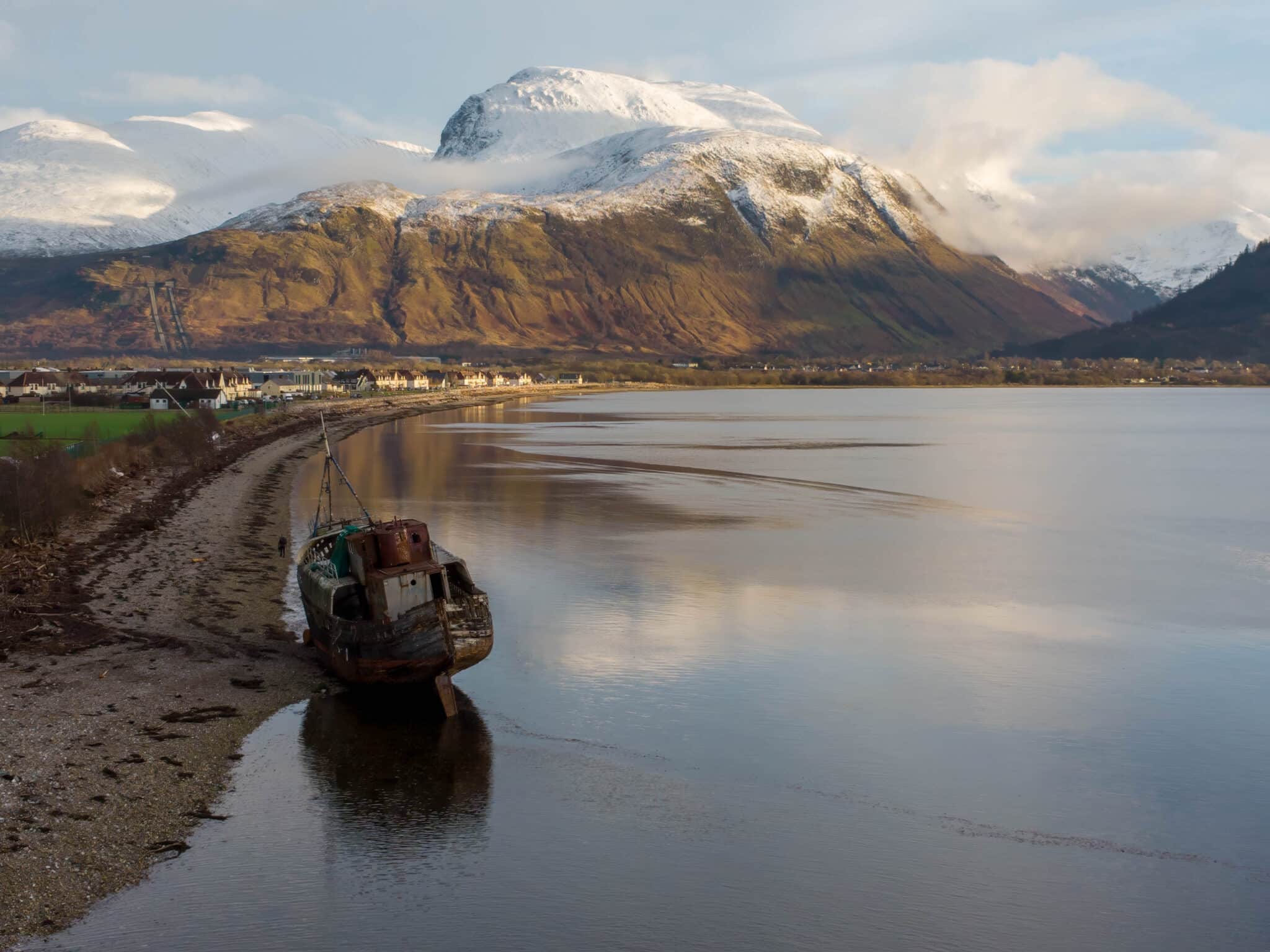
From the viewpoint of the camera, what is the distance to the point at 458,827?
58.3 ft

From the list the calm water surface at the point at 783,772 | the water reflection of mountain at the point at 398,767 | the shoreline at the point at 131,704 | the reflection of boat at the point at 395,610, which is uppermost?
the reflection of boat at the point at 395,610

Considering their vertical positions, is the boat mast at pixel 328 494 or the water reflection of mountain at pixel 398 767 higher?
the boat mast at pixel 328 494

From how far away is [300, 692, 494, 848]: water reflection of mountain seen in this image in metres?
17.8

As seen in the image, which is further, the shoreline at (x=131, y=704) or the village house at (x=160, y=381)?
the village house at (x=160, y=381)

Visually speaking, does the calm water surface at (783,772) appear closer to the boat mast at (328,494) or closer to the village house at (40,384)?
the boat mast at (328,494)

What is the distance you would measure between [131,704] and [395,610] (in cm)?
487

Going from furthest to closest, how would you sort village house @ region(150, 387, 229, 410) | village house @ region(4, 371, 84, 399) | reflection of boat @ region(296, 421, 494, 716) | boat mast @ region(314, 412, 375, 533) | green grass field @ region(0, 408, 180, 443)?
village house @ region(4, 371, 84, 399) < village house @ region(150, 387, 229, 410) < green grass field @ region(0, 408, 180, 443) < boat mast @ region(314, 412, 375, 533) < reflection of boat @ region(296, 421, 494, 716)

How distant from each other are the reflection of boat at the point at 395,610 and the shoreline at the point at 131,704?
1.28 m

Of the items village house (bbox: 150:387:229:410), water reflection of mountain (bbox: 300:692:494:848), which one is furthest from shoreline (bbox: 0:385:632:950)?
village house (bbox: 150:387:229:410)

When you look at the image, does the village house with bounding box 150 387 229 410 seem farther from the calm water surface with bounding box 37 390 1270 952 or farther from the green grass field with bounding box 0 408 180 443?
the calm water surface with bounding box 37 390 1270 952

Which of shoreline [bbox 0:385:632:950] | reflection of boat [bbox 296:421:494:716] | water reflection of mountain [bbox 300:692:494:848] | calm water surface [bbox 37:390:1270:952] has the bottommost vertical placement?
calm water surface [bbox 37:390:1270:952]

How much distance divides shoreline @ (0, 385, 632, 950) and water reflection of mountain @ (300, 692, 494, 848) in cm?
128

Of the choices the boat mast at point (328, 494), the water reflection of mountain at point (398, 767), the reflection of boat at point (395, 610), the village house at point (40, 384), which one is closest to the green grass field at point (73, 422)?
the village house at point (40, 384)

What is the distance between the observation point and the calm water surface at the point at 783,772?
50.0 feet
